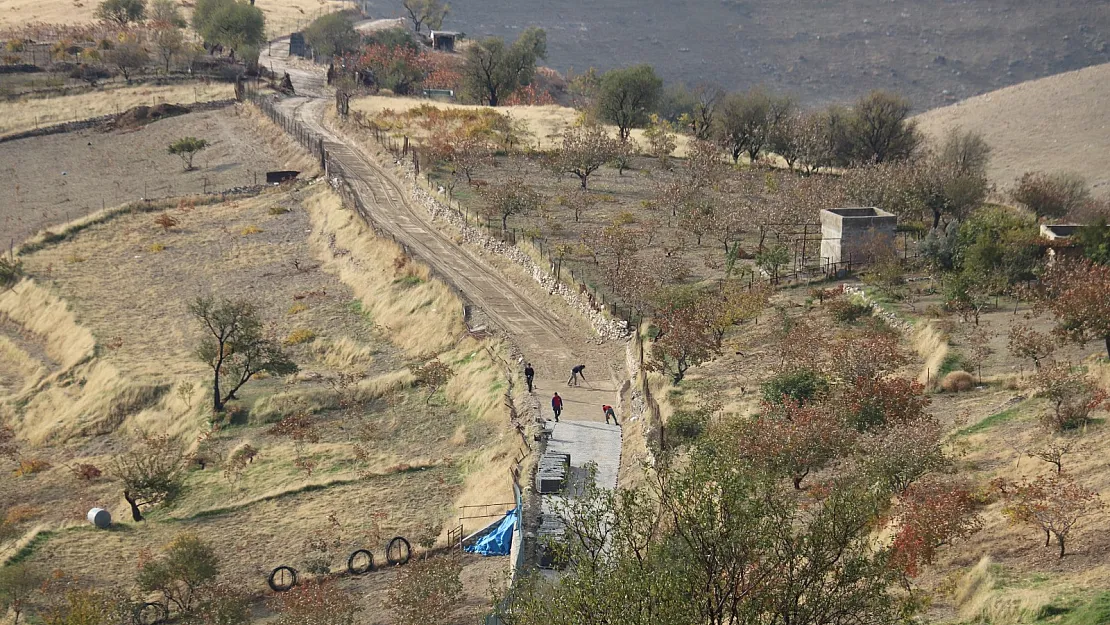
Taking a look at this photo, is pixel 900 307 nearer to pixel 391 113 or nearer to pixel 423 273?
pixel 423 273

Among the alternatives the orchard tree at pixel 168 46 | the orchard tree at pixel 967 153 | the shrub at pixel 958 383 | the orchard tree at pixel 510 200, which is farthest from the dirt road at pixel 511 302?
the orchard tree at pixel 168 46

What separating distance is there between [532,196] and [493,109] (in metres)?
38.0

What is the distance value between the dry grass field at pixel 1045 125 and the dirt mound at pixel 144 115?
7845 centimetres

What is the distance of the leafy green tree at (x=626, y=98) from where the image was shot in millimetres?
101688

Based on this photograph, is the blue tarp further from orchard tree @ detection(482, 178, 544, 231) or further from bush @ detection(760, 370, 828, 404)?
orchard tree @ detection(482, 178, 544, 231)

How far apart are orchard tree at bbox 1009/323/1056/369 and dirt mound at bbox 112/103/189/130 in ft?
299

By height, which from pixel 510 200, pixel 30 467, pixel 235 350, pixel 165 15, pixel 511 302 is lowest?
pixel 30 467

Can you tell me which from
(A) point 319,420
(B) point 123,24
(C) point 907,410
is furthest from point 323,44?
(C) point 907,410

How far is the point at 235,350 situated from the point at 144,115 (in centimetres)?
6393

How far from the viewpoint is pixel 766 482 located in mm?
20484

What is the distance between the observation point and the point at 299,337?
57438mm

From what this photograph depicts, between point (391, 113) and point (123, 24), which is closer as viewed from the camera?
point (391, 113)

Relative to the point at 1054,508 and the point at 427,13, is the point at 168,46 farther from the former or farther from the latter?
the point at 1054,508

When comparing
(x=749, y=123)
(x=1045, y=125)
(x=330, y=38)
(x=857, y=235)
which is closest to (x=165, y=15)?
(x=330, y=38)
